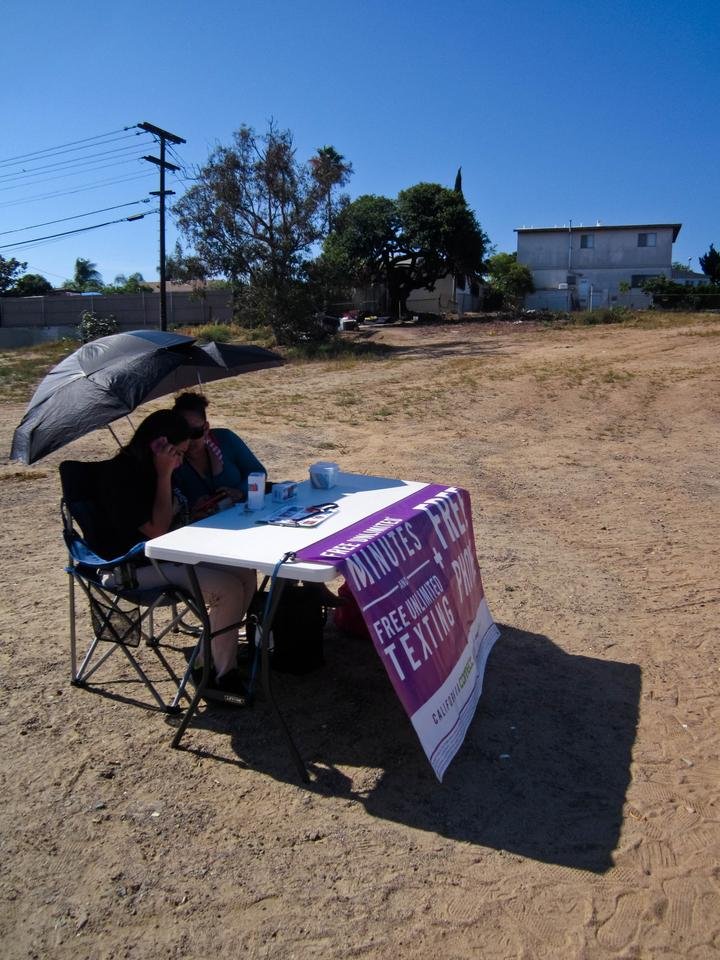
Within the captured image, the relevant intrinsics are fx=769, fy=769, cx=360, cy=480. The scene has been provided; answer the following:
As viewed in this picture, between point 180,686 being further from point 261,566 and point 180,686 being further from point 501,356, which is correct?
point 501,356

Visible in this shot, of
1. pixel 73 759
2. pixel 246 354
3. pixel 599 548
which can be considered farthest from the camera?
pixel 599 548

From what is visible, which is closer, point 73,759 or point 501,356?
point 73,759

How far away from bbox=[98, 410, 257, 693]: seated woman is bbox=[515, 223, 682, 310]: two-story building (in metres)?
47.1

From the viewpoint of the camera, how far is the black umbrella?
3.22 metres

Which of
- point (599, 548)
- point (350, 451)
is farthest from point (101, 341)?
point (350, 451)

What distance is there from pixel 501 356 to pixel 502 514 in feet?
46.2

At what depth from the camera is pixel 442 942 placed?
2.23 m

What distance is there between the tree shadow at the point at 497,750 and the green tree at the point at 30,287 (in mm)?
60118

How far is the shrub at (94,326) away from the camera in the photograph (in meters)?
35.9

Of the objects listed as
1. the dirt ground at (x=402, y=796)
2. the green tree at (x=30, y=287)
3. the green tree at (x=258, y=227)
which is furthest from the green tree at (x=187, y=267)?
the green tree at (x=30, y=287)

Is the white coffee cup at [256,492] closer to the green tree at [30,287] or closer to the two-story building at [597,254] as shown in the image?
the two-story building at [597,254]

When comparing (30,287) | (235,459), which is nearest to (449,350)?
(235,459)

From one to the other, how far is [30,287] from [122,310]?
2265 cm

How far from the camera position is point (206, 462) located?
13.8ft
